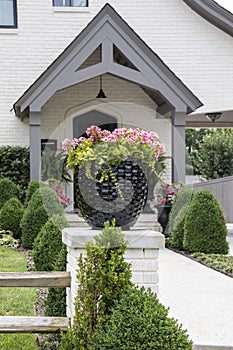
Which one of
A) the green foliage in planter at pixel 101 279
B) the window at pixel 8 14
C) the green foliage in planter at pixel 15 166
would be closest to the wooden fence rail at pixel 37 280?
the green foliage in planter at pixel 101 279

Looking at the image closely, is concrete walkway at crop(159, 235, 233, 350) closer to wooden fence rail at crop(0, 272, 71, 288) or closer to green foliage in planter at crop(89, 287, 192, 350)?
green foliage in planter at crop(89, 287, 192, 350)

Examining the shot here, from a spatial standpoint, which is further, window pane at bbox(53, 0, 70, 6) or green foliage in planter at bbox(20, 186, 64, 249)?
window pane at bbox(53, 0, 70, 6)

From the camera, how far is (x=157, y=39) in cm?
1379

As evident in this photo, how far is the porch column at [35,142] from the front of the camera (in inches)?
451

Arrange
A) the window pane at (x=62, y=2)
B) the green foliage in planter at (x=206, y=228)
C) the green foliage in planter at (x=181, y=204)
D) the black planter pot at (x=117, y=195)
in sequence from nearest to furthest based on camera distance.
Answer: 1. the black planter pot at (x=117, y=195)
2. the green foliage in planter at (x=181, y=204)
3. the green foliage in planter at (x=206, y=228)
4. the window pane at (x=62, y=2)

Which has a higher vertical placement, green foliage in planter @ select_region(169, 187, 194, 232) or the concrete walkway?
green foliage in planter @ select_region(169, 187, 194, 232)

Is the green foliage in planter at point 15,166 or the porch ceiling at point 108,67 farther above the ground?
the porch ceiling at point 108,67

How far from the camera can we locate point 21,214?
398 inches

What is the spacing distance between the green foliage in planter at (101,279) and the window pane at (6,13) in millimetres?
11002

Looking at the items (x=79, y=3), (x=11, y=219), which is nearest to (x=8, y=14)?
(x=79, y=3)

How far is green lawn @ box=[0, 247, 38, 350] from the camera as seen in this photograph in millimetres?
4555

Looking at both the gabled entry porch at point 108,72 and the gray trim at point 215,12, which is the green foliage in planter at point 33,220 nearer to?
the gabled entry porch at point 108,72

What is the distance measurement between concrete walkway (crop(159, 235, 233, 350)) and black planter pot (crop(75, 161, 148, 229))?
3.79ft

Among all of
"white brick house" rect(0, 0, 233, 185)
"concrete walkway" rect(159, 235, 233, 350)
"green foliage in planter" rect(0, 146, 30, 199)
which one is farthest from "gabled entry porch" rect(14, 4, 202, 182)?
"concrete walkway" rect(159, 235, 233, 350)
